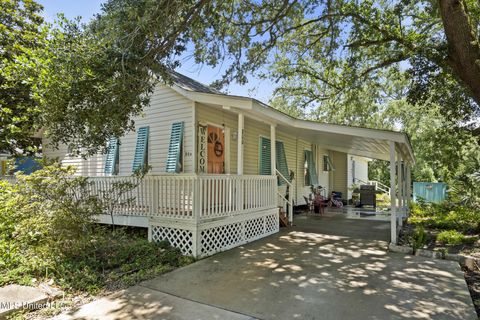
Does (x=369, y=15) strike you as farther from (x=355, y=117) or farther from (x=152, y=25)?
(x=355, y=117)

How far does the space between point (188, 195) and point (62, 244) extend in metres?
2.42

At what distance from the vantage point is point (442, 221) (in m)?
9.30

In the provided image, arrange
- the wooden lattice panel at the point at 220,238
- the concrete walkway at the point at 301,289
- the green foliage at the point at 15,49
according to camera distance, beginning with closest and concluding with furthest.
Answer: the concrete walkway at the point at 301,289
the wooden lattice panel at the point at 220,238
the green foliage at the point at 15,49

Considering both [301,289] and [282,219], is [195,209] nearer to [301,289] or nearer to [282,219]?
[301,289]

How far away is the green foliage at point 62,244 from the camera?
4766mm

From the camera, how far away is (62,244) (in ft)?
17.7

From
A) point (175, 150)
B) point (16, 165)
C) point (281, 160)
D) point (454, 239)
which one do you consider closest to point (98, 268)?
point (175, 150)

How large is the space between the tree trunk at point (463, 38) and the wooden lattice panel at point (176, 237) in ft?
20.3

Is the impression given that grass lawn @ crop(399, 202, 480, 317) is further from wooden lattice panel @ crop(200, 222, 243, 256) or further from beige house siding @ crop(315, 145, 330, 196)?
beige house siding @ crop(315, 145, 330, 196)

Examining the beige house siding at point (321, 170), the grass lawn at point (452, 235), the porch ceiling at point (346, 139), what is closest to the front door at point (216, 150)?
the porch ceiling at point (346, 139)

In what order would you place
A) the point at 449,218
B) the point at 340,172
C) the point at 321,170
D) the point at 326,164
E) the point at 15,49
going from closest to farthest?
the point at 449,218 → the point at 15,49 → the point at 321,170 → the point at 326,164 → the point at 340,172

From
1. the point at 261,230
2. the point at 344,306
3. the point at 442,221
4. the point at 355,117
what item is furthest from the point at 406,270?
the point at 355,117

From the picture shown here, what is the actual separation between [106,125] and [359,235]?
678 centimetres

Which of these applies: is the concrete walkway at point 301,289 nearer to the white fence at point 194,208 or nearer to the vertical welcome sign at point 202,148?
the white fence at point 194,208
